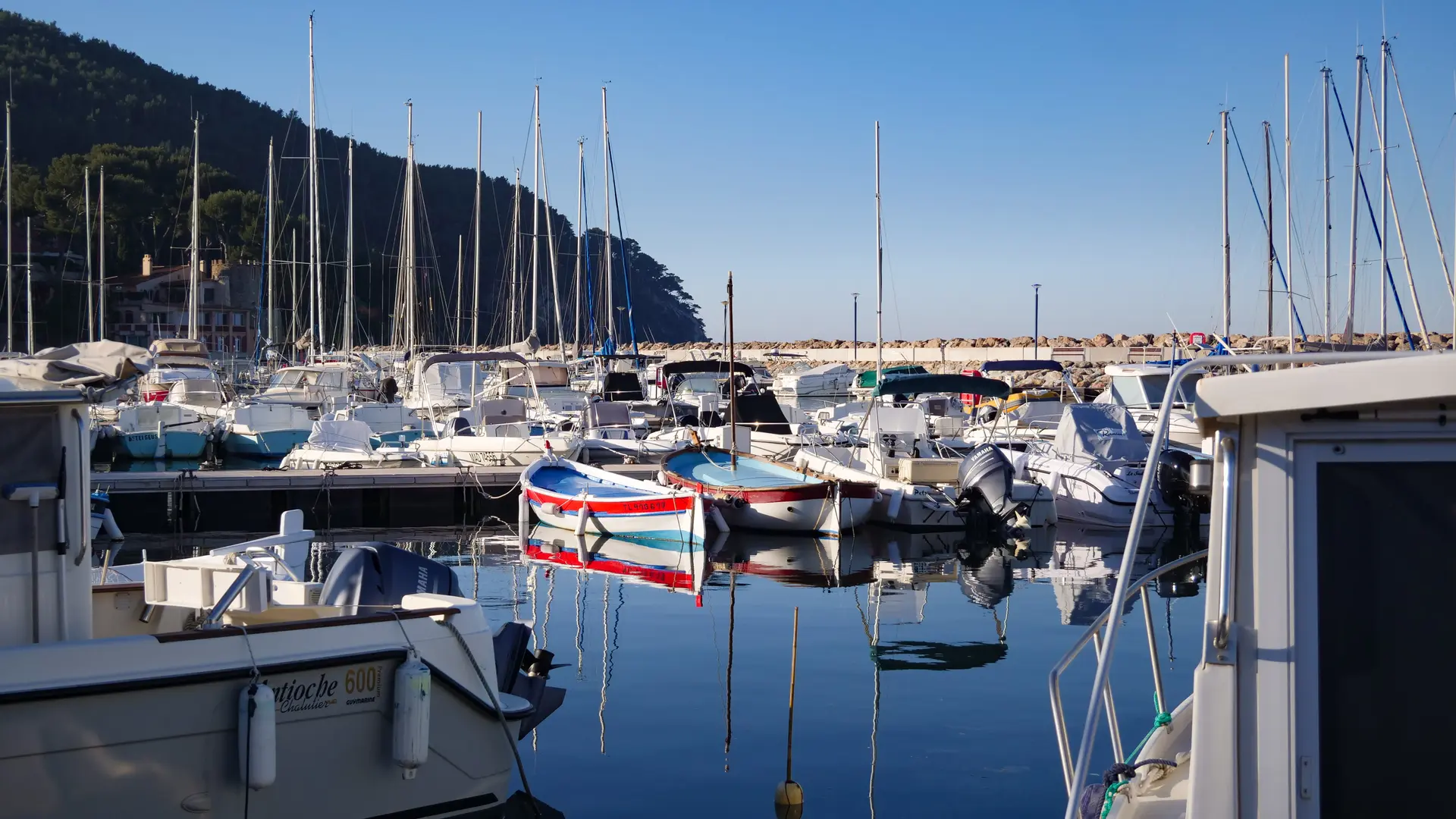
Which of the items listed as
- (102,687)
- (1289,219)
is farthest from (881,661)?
(1289,219)

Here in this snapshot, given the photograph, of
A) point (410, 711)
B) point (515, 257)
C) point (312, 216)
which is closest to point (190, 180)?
point (515, 257)

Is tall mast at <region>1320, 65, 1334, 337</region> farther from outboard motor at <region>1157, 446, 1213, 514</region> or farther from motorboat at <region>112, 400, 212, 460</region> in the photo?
motorboat at <region>112, 400, 212, 460</region>

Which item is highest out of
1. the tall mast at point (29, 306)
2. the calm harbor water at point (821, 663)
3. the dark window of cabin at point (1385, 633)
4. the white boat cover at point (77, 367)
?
the tall mast at point (29, 306)

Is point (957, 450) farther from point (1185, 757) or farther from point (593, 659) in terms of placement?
point (1185, 757)

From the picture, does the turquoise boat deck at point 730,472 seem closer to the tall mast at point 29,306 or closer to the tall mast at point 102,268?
the tall mast at point 29,306

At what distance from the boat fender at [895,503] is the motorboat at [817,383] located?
43.8 meters

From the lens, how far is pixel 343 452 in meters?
27.2

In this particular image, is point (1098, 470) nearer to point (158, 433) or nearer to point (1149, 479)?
point (1149, 479)

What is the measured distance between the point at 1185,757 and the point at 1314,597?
203 cm

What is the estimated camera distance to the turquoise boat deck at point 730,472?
72.8 ft

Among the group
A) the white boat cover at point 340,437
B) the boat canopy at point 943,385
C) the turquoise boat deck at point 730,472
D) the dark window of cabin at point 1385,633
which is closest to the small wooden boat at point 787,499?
the turquoise boat deck at point 730,472

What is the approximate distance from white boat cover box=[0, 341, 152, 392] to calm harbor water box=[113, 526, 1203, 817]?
3947 mm

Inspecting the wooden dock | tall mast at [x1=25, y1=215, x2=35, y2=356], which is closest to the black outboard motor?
the wooden dock

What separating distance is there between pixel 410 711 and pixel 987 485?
53.2 feet
